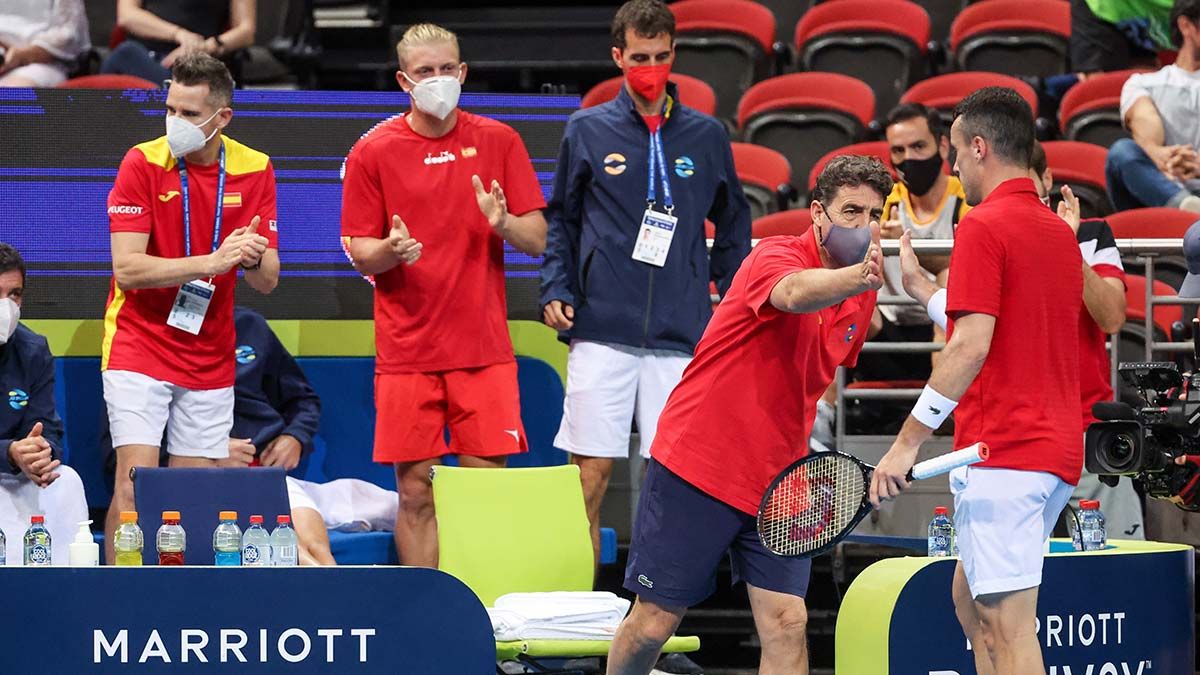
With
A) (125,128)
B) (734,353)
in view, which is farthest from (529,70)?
(734,353)

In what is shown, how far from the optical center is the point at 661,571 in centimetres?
492

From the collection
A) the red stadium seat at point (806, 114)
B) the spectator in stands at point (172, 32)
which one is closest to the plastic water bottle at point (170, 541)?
the spectator in stands at point (172, 32)

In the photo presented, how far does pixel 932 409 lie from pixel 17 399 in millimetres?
3595

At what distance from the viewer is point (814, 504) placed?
4.62 metres

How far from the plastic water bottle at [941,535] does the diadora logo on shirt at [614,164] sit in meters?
1.71

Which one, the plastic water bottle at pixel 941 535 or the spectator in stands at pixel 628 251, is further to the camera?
the spectator in stands at pixel 628 251

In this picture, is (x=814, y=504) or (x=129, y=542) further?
(x=129, y=542)

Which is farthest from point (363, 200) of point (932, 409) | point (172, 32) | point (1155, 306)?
point (1155, 306)

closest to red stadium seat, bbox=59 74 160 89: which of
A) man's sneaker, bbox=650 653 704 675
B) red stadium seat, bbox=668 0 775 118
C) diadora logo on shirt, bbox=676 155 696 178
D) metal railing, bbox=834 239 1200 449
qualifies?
diadora logo on shirt, bbox=676 155 696 178

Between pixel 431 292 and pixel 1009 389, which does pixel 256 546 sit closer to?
pixel 431 292

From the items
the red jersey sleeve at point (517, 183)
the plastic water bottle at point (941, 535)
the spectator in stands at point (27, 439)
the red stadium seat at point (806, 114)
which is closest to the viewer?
the plastic water bottle at point (941, 535)

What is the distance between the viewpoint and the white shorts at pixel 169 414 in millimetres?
6410

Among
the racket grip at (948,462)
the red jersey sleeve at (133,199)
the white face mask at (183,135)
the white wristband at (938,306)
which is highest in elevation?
the white face mask at (183,135)

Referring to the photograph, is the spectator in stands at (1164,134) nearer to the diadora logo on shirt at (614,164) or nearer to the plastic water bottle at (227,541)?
the diadora logo on shirt at (614,164)
